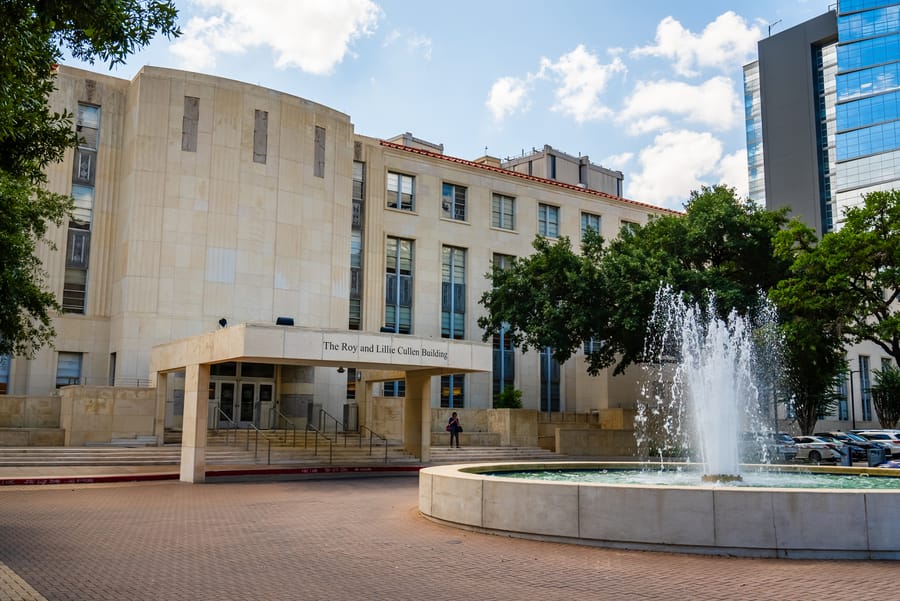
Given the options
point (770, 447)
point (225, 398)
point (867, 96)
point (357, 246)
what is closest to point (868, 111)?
point (867, 96)

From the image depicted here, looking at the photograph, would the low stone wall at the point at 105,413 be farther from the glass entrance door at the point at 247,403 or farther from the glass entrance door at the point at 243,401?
the glass entrance door at the point at 247,403

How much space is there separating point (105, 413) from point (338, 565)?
75.2 ft

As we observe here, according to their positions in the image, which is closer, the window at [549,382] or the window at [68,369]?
the window at [68,369]

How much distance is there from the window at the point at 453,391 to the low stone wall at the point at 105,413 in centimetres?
1688

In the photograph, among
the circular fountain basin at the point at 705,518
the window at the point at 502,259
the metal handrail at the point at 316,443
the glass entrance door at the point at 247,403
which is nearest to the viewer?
the circular fountain basin at the point at 705,518

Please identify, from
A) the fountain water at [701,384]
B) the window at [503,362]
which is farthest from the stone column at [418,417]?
the window at [503,362]

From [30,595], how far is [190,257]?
30.2m

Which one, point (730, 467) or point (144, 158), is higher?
point (144, 158)

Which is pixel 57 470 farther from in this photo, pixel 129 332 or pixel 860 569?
pixel 860 569

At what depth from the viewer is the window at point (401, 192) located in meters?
44.1

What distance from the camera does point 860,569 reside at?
1018cm

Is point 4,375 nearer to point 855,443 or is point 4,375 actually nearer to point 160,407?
point 160,407

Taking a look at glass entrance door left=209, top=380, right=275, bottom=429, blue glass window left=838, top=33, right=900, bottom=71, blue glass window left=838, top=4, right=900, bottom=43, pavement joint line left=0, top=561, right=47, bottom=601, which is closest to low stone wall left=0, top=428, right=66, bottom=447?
glass entrance door left=209, top=380, right=275, bottom=429

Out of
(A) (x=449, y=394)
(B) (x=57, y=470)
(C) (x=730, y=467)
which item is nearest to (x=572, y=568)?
(C) (x=730, y=467)
